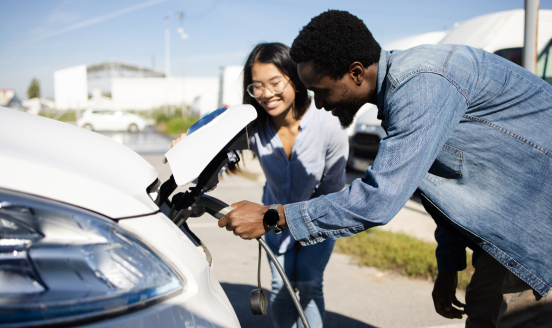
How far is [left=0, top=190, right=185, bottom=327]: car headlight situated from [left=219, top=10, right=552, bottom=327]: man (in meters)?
0.53

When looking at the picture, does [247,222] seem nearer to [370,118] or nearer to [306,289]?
[306,289]

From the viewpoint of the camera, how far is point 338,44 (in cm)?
152

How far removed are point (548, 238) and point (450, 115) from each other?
55 centimetres

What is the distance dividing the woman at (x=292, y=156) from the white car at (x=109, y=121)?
2455 centimetres

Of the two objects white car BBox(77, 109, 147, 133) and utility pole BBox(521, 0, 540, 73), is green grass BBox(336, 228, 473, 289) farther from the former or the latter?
white car BBox(77, 109, 147, 133)

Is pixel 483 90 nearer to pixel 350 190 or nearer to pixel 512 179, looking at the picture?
pixel 512 179

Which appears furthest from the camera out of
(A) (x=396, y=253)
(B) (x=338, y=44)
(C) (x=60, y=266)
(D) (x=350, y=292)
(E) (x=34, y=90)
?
(E) (x=34, y=90)

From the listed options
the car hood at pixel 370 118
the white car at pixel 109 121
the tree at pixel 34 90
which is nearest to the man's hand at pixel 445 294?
the car hood at pixel 370 118

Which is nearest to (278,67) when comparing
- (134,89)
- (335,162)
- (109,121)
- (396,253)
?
(335,162)

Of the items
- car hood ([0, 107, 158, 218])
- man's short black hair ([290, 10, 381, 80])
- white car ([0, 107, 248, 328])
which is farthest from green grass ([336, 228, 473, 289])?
car hood ([0, 107, 158, 218])

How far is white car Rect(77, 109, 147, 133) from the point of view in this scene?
2489cm

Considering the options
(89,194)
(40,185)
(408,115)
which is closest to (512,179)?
(408,115)

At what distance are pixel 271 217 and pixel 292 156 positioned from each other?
95cm

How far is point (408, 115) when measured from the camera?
1.29 metres
